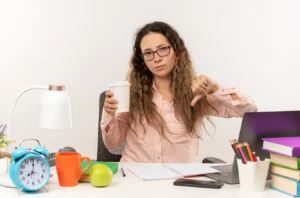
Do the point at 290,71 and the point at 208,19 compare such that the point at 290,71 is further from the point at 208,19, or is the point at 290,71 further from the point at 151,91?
the point at 151,91

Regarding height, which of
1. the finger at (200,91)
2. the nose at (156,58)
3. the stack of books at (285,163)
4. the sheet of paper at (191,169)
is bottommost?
the sheet of paper at (191,169)

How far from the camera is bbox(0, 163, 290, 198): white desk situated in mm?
1282

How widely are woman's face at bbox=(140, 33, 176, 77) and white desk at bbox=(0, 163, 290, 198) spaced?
783mm

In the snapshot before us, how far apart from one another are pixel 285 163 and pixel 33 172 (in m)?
0.81

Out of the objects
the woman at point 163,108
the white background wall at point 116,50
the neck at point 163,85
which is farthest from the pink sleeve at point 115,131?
the white background wall at point 116,50

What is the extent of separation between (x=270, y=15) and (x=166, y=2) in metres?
0.72

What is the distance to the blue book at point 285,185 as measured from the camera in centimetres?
131

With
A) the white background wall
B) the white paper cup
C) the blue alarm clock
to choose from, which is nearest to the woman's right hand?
the white paper cup

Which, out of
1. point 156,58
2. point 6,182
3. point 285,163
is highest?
point 156,58

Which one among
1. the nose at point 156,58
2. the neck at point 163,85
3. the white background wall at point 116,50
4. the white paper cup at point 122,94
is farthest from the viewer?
the white background wall at point 116,50

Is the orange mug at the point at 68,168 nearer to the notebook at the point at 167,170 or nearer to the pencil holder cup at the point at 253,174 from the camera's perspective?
the notebook at the point at 167,170

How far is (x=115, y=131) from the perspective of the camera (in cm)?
205

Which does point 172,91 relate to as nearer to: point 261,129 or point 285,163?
point 261,129

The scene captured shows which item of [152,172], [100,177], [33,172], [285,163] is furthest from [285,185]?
[33,172]
